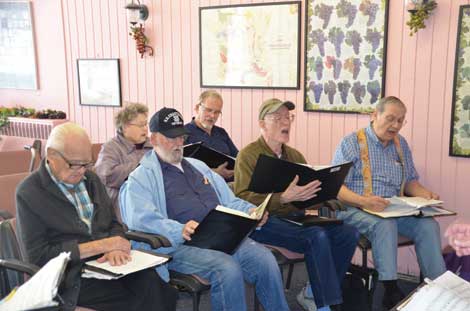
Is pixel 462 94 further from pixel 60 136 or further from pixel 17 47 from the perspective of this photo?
pixel 17 47

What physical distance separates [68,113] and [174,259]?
321 cm

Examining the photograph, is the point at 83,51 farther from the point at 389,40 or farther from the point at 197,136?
the point at 389,40

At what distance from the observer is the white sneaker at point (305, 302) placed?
113 inches

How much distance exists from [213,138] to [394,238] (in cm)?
145

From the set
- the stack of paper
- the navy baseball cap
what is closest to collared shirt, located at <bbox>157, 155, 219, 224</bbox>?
the navy baseball cap

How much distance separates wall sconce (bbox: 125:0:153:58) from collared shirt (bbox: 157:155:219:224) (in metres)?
2.05

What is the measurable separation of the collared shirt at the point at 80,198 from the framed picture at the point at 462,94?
7.37ft

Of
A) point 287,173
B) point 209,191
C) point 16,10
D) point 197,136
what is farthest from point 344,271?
point 16,10

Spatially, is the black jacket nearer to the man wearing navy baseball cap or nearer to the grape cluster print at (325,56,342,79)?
the man wearing navy baseball cap

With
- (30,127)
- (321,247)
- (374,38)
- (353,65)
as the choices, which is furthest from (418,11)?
(30,127)

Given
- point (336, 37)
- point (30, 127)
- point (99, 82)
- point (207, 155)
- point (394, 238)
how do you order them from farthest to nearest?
point (30, 127) → point (99, 82) → point (336, 37) → point (207, 155) → point (394, 238)

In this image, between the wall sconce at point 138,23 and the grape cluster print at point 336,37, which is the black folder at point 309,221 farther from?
the wall sconce at point 138,23

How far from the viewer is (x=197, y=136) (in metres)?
3.53

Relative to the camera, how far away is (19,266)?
5.91ft
